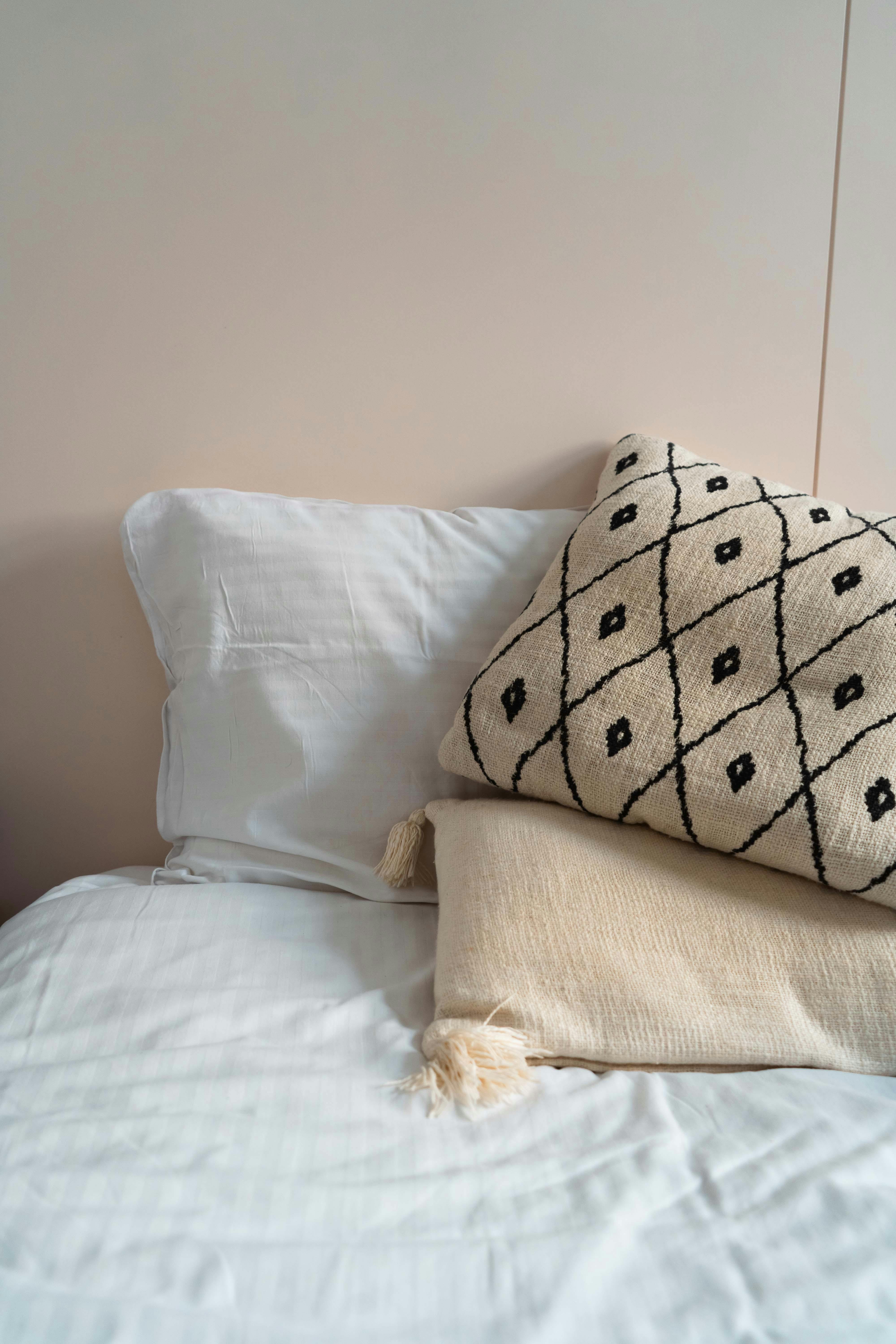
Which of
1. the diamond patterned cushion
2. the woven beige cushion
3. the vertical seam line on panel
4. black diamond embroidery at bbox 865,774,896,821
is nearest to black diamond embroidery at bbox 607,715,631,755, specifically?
the diamond patterned cushion

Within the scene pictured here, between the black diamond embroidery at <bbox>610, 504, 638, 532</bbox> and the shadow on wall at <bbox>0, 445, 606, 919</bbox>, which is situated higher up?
the black diamond embroidery at <bbox>610, 504, 638, 532</bbox>

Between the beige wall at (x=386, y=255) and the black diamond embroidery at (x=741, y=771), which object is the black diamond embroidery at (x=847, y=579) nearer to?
the black diamond embroidery at (x=741, y=771)

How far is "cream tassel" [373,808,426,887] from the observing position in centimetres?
88

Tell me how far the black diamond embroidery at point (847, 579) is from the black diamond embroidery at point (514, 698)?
32cm

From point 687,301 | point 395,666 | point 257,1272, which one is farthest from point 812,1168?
point 687,301

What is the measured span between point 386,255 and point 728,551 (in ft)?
1.93

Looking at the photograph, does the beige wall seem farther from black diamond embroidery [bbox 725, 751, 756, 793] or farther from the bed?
black diamond embroidery [bbox 725, 751, 756, 793]

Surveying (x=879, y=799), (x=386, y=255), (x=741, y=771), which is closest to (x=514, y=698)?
(x=741, y=771)

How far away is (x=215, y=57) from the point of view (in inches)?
37.8

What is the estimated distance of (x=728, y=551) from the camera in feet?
2.66

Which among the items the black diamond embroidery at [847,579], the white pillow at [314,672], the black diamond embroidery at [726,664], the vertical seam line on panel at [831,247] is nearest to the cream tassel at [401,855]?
the white pillow at [314,672]

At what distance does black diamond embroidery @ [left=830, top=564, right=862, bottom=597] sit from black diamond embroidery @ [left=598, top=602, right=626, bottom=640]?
20 cm

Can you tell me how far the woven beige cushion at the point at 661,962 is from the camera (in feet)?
2.16

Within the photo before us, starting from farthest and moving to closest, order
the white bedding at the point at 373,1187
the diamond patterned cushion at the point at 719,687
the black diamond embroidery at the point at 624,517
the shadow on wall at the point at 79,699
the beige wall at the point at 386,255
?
the shadow on wall at the point at 79,699, the beige wall at the point at 386,255, the black diamond embroidery at the point at 624,517, the diamond patterned cushion at the point at 719,687, the white bedding at the point at 373,1187
